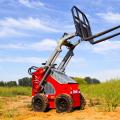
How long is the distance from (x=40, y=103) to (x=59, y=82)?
117 cm

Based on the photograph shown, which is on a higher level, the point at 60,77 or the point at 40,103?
the point at 60,77

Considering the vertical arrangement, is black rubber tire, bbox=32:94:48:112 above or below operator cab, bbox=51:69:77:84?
below

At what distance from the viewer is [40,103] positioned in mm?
18594

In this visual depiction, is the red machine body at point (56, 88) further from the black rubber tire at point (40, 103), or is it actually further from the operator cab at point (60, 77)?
the black rubber tire at point (40, 103)

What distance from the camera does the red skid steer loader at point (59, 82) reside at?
59.1 feet

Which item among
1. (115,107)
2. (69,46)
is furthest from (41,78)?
(115,107)

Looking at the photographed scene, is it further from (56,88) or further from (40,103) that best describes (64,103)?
(40,103)

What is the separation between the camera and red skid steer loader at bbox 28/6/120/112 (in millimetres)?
18016

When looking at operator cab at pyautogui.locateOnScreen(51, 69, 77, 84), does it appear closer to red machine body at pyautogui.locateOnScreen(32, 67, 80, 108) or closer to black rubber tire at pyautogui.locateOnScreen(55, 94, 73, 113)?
red machine body at pyautogui.locateOnScreen(32, 67, 80, 108)

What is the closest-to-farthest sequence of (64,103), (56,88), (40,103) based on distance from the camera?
1. (64,103)
2. (56,88)
3. (40,103)

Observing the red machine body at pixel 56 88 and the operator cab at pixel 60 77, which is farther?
the operator cab at pixel 60 77

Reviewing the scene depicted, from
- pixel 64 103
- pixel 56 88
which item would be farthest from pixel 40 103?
pixel 64 103

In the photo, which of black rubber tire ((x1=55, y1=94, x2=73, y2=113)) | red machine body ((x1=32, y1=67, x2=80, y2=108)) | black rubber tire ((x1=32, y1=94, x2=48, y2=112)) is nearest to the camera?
black rubber tire ((x1=55, y1=94, x2=73, y2=113))

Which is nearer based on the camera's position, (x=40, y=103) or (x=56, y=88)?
(x=56, y=88)
